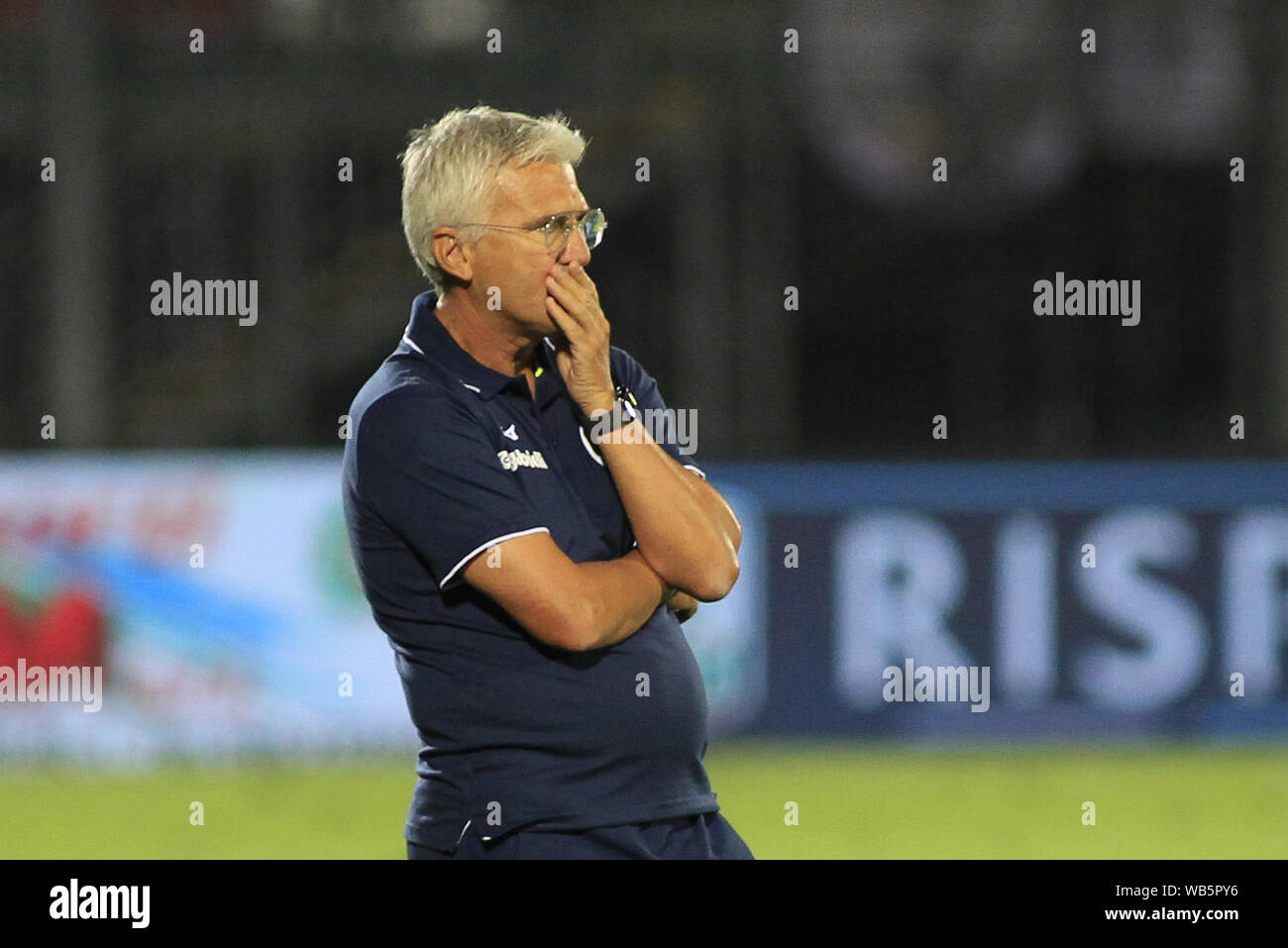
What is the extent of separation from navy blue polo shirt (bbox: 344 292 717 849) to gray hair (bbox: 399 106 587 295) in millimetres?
242

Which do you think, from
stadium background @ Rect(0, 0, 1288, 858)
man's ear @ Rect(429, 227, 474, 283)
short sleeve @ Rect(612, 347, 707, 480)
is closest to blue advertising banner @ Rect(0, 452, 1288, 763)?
stadium background @ Rect(0, 0, 1288, 858)

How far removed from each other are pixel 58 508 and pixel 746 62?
Result: 236 inches

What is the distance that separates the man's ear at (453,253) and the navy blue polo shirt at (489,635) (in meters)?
0.14

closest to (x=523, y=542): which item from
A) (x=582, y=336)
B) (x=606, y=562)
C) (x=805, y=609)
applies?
(x=606, y=562)

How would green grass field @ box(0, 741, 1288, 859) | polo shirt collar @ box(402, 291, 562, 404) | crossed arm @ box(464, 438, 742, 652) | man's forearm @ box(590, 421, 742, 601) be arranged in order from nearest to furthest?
crossed arm @ box(464, 438, 742, 652) → man's forearm @ box(590, 421, 742, 601) → polo shirt collar @ box(402, 291, 562, 404) → green grass field @ box(0, 741, 1288, 859)

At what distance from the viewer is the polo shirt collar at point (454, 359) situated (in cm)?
340

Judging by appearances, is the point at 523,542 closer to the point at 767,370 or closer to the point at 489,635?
the point at 489,635

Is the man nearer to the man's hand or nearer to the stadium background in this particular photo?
the man's hand

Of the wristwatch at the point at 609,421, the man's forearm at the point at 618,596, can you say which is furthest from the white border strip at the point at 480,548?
the wristwatch at the point at 609,421

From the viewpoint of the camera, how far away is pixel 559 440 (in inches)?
135

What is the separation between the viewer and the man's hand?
131 inches

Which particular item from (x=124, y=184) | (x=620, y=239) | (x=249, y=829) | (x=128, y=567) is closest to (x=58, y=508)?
(x=128, y=567)

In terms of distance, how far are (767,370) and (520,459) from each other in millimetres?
9502

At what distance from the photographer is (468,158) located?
3.34 m
